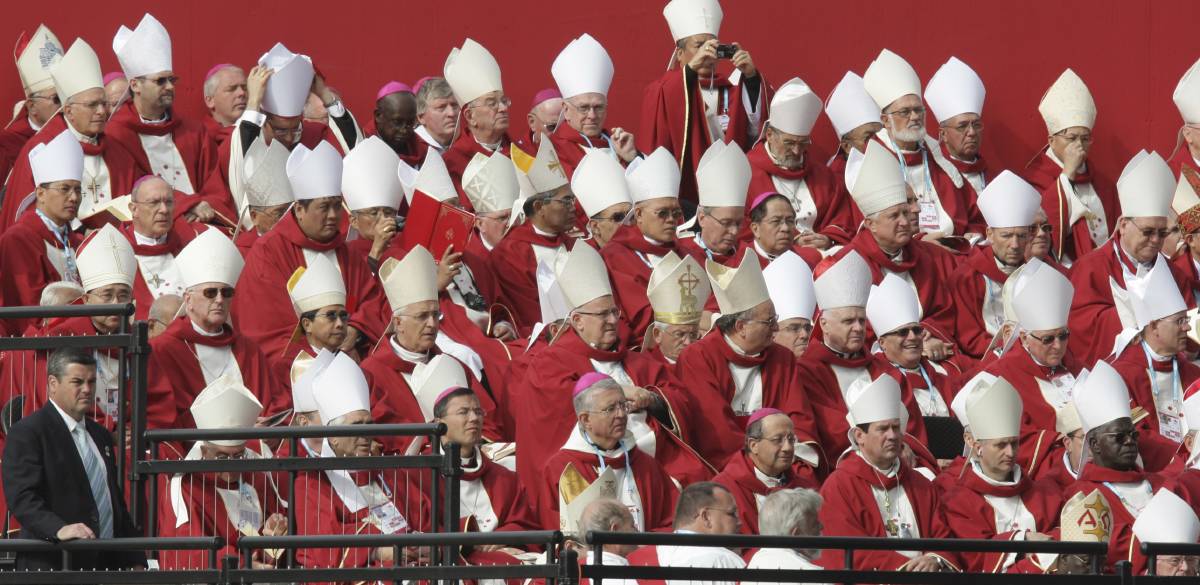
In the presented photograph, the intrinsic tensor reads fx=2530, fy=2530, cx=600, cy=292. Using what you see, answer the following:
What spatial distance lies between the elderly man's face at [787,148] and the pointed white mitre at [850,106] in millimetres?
333

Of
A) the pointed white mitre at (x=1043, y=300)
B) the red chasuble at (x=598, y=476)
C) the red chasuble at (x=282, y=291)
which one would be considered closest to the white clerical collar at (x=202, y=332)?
the red chasuble at (x=282, y=291)

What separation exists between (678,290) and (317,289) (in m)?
1.72

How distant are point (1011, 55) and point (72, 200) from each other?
6003 millimetres

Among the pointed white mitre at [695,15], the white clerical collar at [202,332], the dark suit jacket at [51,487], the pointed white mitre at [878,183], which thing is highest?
the pointed white mitre at [695,15]

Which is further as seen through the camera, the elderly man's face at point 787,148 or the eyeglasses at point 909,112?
the eyeglasses at point 909,112

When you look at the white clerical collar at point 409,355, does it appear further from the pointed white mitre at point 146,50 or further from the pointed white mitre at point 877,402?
the pointed white mitre at point 146,50

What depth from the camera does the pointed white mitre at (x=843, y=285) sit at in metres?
12.3

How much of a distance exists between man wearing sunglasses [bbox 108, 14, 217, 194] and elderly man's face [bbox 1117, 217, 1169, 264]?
523cm

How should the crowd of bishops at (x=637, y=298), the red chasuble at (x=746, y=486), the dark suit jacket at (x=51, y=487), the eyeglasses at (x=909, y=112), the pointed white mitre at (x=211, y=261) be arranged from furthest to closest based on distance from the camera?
1. the eyeglasses at (x=909, y=112)
2. the pointed white mitre at (x=211, y=261)
3. the red chasuble at (x=746, y=486)
4. the crowd of bishops at (x=637, y=298)
5. the dark suit jacket at (x=51, y=487)

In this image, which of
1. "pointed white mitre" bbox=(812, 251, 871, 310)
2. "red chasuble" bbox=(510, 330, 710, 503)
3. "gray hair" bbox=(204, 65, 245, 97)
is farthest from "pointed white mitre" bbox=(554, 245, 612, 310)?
"gray hair" bbox=(204, 65, 245, 97)

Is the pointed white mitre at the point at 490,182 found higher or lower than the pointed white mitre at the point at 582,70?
lower

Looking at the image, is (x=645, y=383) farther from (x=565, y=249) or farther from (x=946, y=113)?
(x=946, y=113)

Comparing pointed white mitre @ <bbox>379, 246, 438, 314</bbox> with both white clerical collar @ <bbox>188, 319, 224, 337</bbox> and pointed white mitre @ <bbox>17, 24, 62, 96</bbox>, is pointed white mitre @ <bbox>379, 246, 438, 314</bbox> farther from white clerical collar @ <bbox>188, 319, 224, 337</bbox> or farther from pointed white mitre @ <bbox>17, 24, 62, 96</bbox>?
pointed white mitre @ <bbox>17, 24, 62, 96</bbox>

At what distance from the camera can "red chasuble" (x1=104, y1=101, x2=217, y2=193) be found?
1464cm
